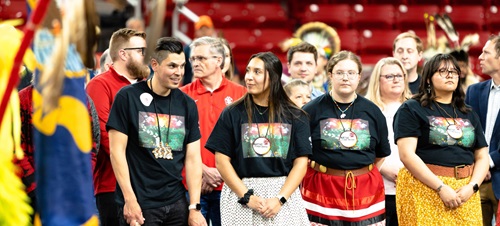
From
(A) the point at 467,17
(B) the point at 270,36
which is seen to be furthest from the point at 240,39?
(A) the point at 467,17

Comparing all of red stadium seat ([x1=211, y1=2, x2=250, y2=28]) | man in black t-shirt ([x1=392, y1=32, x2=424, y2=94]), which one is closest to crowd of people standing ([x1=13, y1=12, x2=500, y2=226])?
man in black t-shirt ([x1=392, y1=32, x2=424, y2=94])

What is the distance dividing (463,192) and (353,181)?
59cm

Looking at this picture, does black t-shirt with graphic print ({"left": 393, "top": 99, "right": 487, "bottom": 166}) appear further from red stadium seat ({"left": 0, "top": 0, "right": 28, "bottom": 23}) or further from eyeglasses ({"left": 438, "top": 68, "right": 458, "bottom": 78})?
red stadium seat ({"left": 0, "top": 0, "right": 28, "bottom": 23})

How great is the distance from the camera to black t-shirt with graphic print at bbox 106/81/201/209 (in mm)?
3963

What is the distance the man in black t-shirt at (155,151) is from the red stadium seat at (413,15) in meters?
5.95

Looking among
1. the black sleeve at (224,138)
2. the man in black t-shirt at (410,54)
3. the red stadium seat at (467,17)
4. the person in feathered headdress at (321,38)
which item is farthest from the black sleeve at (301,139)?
the red stadium seat at (467,17)

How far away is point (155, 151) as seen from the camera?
3.97 m

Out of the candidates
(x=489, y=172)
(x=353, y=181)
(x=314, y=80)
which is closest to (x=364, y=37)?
(x=314, y=80)

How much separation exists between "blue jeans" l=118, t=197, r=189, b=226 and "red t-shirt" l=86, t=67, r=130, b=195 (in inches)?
15.1

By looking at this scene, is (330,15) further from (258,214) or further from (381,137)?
(258,214)

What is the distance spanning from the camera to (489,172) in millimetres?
4996

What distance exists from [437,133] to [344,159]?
1.76 feet

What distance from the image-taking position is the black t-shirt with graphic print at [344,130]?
14.2 feet

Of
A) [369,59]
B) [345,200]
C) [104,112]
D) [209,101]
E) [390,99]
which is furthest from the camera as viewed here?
[369,59]
